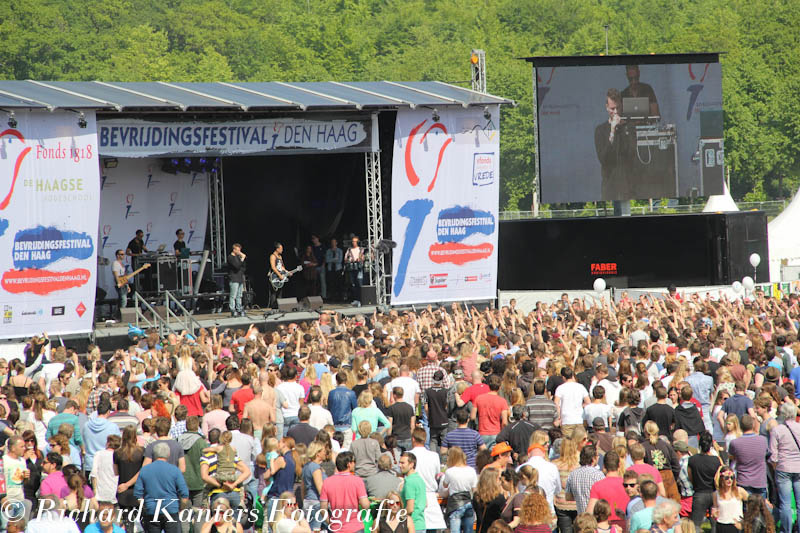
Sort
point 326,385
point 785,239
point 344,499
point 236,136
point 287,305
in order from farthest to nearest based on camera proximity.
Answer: point 785,239 → point 287,305 → point 236,136 → point 326,385 → point 344,499

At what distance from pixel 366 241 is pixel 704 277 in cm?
811

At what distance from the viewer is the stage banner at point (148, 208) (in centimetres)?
2152

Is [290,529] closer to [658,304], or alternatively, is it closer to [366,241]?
[658,304]

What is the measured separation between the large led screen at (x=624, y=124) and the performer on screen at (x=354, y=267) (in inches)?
206

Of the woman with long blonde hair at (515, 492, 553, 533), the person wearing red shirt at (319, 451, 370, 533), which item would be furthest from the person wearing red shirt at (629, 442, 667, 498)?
the person wearing red shirt at (319, 451, 370, 533)

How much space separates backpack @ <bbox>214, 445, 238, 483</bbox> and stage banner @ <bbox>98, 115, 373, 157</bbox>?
10565 millimetres

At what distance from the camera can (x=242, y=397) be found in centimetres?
1064

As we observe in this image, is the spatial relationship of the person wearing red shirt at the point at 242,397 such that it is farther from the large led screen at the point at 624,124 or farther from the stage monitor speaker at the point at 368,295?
the large led screen at the point at 624,124

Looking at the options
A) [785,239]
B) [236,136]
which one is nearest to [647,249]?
[785,239]

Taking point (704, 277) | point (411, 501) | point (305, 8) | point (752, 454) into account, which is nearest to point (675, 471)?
point (752, 454)

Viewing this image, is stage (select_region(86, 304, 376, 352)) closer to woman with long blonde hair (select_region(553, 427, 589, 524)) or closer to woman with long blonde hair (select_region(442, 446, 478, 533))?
woman with long blonde hair (select_region(442, 446, 478, 533))

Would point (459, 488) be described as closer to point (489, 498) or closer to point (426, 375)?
point (489, 498)

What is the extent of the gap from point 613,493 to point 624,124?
1808 centimetres

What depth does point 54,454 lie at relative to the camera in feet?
27.8
